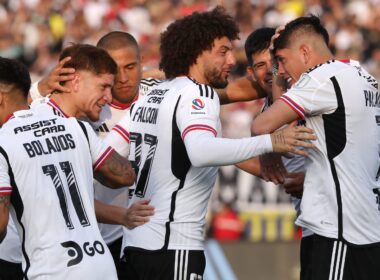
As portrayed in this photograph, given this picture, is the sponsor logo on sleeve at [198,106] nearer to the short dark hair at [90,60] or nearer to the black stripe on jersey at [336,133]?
the short dark hair at [90,60]

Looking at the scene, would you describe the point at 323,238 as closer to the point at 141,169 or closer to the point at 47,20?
the point at 141,169

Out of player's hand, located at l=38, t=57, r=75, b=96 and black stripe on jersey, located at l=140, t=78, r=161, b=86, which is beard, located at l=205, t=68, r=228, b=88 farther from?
black stripe on jersey, located at l=140, t=78, r=161, b=86

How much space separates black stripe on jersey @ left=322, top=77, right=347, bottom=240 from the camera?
6.67 m

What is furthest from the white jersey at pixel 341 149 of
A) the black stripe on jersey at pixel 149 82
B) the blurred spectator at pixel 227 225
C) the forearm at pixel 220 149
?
the blurred spectator at pixel 227 225

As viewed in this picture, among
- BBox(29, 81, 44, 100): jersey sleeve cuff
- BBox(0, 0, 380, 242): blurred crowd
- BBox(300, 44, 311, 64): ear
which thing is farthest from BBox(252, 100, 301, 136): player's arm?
BBox(0, 0, 380, 242): blurred crowd

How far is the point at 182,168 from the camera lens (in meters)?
6.73

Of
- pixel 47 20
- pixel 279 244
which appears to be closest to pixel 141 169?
pixel 279 244

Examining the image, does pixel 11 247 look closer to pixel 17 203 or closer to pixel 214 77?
pixel 17 203

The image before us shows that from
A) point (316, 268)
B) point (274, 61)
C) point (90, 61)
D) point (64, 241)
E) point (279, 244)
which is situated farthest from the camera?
point (279, 244)

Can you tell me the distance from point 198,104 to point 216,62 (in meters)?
0.58

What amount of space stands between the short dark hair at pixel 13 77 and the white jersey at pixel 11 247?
1.09m

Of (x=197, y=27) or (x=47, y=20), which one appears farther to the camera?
(x=47, y=20)

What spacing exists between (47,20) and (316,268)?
12545mm

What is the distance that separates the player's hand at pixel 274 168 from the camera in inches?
295
